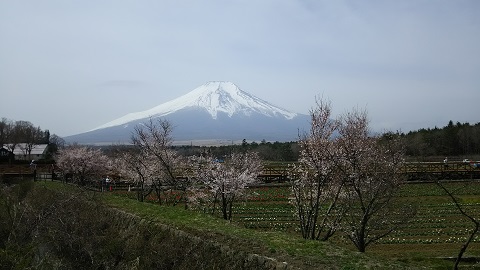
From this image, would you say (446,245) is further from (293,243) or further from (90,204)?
(90,204)

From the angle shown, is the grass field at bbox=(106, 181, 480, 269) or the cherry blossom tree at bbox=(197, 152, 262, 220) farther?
the cherry blossom tree at bbox=(197, 152, 262, 220)

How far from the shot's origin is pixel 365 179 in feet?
40.2

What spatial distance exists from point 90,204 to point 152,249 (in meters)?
6.64

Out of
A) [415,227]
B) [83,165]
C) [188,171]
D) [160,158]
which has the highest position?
[160,158]

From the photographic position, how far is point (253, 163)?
2711 cm

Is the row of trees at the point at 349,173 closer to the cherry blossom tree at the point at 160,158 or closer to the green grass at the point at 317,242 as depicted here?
the green grass at the point at 317,242

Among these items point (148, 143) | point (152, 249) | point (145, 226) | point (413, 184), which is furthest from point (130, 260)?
point (413, 184)

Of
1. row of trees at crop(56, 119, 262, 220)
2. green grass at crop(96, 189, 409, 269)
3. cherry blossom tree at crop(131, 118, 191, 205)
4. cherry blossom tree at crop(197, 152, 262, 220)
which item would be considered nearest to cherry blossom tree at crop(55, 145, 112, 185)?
row of trees at crop(56, 119, 262, 220)

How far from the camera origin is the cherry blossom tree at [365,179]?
1152 cm

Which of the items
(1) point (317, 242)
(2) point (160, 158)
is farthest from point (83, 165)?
(1) point (317, 242)

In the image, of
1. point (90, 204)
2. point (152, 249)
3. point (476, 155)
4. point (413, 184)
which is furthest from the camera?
point (476, 155)

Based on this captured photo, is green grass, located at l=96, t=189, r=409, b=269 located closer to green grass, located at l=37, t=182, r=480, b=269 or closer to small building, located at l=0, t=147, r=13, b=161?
green grass, located at l=37, t=182, r=480, b=269

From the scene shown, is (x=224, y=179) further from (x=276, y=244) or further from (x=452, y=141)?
(x=452, y=141)

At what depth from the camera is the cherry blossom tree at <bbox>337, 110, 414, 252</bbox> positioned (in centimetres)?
1152
